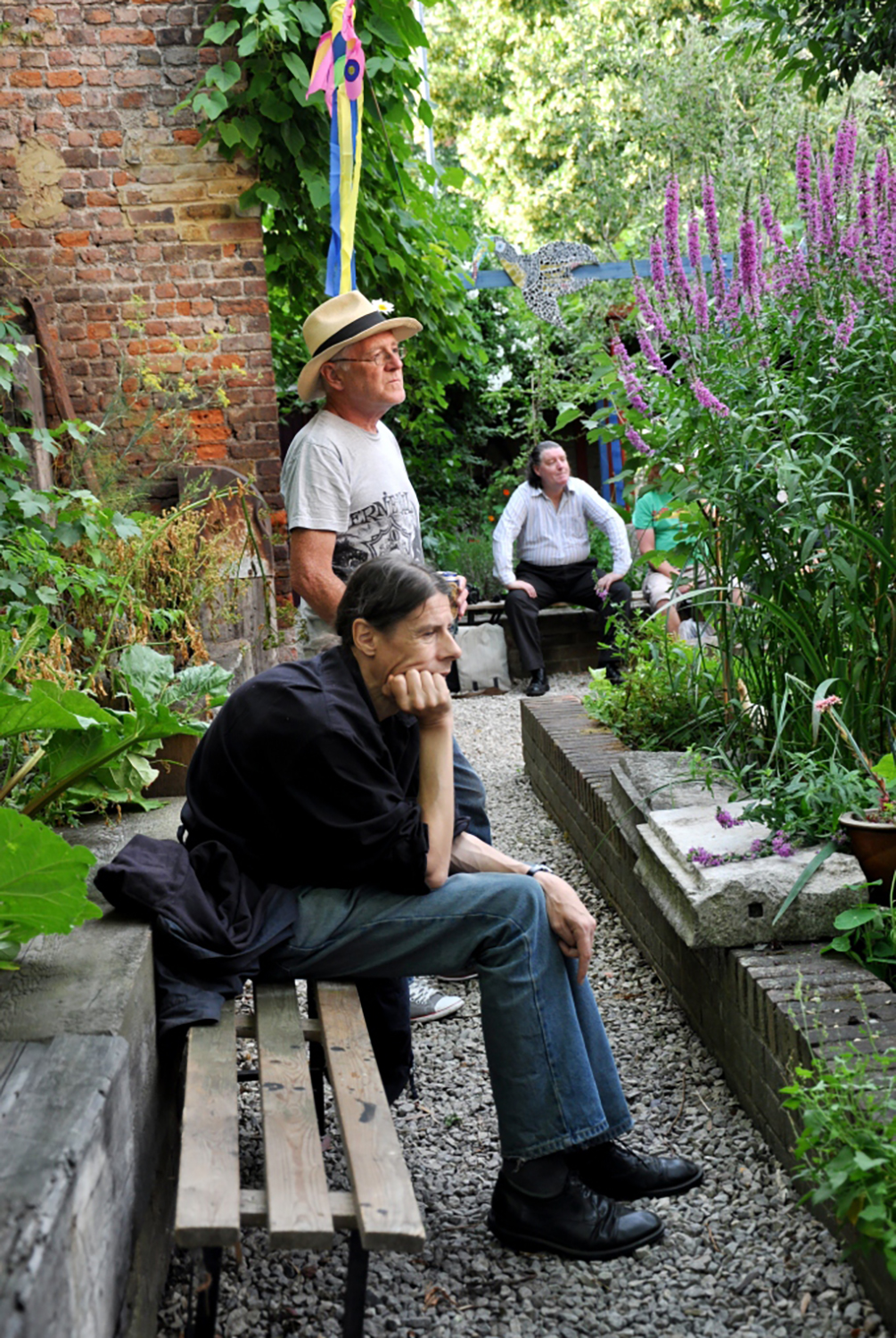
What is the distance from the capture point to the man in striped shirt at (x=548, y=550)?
788 cm

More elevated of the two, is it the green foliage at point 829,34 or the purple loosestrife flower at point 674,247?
the green foliage at point 829,34

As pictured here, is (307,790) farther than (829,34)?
No

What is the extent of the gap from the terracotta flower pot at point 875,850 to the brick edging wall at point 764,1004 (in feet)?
0.58

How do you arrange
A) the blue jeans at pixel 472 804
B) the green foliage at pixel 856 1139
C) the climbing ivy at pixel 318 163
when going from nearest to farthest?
the green foliage at pixel 856 1139 → the blue jeans at pixel 472 804 → the climbing ivy at pixel 318 163

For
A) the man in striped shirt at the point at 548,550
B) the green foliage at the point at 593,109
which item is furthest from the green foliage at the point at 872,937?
the green foliage at the point at 593,109

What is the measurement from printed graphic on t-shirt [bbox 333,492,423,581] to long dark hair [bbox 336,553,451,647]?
90 cm

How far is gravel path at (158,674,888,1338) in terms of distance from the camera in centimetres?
193

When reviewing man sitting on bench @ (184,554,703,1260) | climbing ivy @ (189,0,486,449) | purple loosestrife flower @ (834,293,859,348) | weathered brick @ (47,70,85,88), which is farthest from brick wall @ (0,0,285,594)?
man sitting on bench @ (184,554,703,1260)

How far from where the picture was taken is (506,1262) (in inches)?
83.1

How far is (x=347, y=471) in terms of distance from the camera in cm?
321

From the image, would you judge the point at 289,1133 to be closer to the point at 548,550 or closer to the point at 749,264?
the point at 749,264

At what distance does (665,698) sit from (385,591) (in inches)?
83.4

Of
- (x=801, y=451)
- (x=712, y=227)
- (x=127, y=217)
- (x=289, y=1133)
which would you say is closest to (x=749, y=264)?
(x=712, y=227)

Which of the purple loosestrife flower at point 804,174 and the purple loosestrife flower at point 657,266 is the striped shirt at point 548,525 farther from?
the purple loosestrife flower at point 804,174
